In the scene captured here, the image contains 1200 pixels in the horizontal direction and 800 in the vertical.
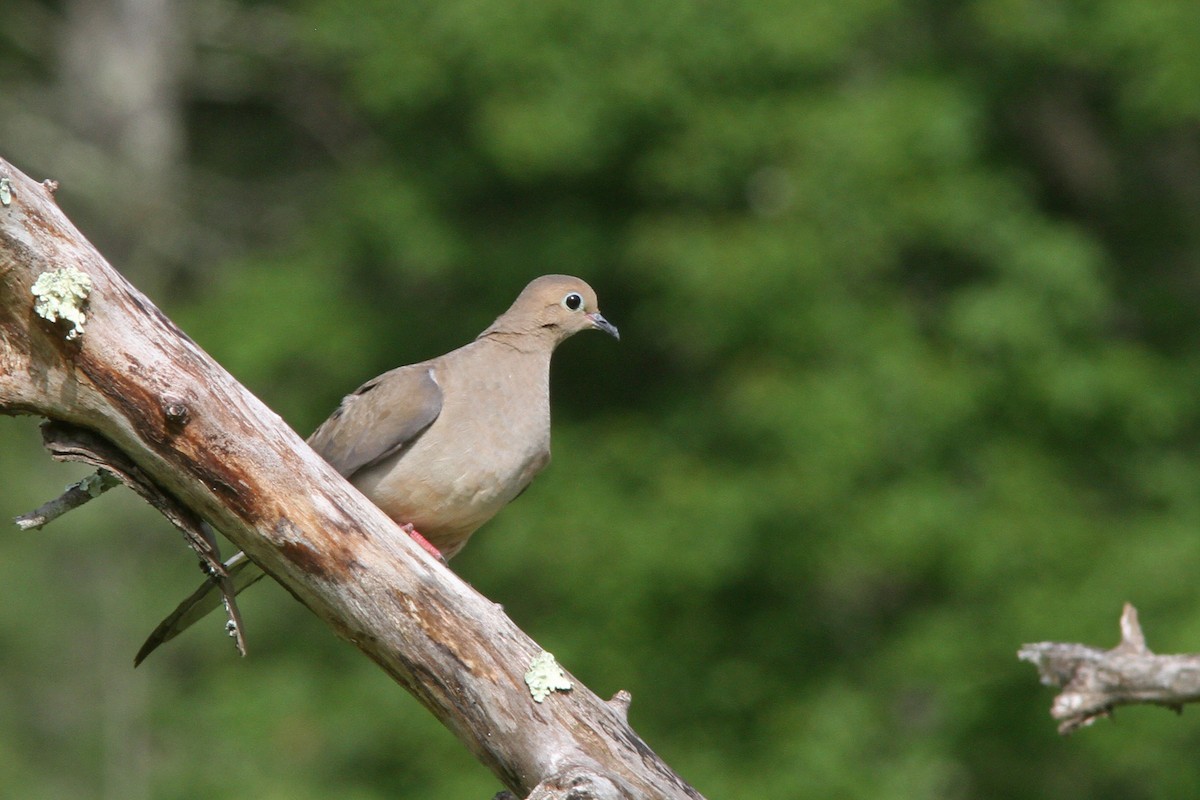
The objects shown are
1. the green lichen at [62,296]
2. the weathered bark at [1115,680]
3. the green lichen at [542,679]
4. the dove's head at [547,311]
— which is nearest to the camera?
the green lichen at [62,296]

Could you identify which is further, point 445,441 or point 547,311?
point 547,311

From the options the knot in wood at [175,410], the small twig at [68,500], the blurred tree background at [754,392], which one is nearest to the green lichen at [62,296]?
the knot in wood at [175,410]

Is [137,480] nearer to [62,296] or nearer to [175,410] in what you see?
[175,410]

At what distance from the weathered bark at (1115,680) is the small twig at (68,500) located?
296 centimetres

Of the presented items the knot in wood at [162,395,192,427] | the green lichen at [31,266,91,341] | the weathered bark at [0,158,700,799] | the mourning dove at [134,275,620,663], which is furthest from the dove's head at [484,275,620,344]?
the green lichen at [31,266,91,341]

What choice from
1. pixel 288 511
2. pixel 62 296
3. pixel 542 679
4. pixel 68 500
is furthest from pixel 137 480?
pixel 542 679

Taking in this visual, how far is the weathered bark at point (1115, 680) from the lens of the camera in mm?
5117

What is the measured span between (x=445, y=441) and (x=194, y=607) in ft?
3.00

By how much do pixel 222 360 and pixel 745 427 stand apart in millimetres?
4078

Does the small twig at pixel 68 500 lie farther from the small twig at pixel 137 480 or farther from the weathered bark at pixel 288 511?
the weathered bark at pixel 288 511

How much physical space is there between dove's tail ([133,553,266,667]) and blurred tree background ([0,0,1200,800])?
559 centimetres

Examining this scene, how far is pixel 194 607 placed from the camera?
434 cm

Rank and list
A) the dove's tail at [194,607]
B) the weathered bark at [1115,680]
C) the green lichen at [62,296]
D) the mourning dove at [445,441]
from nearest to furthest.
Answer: the green lichen at [62,296] → the dove's tail at [194,607] → the mourning dove at [445,441] → the weathered bark at [1115,680]

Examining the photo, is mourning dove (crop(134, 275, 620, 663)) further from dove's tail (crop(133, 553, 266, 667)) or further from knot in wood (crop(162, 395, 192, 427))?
knot in wood (crop(162, 395, 192, 427))
